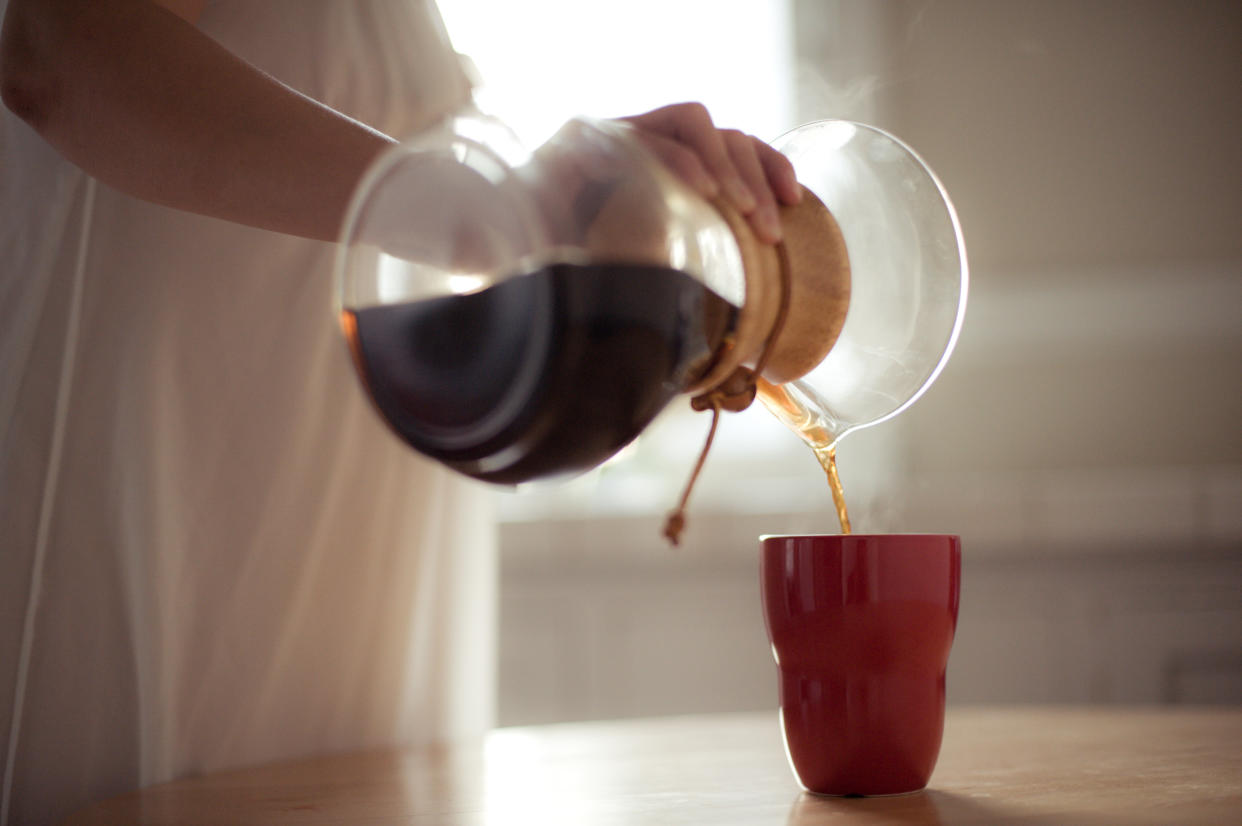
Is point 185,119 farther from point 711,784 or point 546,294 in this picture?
point 711,784

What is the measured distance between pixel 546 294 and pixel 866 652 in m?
0.32

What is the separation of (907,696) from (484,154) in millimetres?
399

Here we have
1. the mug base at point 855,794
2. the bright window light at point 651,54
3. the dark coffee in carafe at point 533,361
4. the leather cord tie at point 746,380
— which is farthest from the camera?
the bright window light at point 651,54

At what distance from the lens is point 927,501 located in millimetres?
1745

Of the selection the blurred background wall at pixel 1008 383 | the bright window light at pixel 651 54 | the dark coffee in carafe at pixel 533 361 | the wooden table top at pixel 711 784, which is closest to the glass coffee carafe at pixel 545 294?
the dark coffee in carafe at pixel 533 361

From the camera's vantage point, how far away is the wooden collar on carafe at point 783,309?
52cm

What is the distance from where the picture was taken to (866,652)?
64 centimetres

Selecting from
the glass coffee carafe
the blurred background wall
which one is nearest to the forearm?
the glass coffee carafe

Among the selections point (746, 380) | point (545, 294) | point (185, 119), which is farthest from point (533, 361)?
point (185, 119)

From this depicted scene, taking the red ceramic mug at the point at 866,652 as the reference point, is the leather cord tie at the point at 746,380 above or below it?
above

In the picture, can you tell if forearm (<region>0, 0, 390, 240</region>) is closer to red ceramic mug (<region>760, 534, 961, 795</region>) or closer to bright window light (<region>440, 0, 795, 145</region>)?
red ceramic mug (<region>760, 534, 961, 795</region>)

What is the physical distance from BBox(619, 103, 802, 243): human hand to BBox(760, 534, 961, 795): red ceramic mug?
0.68ft

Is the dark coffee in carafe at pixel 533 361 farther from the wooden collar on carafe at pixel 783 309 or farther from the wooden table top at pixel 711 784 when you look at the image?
the wooden table top at pixel 711 784

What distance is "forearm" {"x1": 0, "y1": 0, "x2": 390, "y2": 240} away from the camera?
56 centimetres
